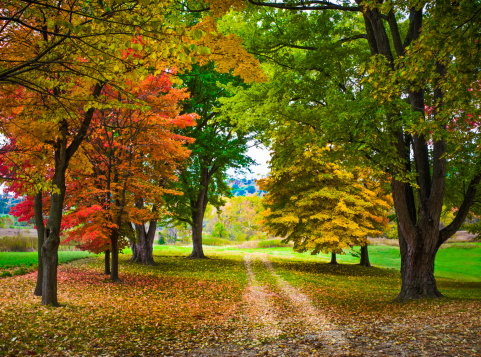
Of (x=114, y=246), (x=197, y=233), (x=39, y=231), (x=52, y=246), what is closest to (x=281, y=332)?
(x=52, y=246)

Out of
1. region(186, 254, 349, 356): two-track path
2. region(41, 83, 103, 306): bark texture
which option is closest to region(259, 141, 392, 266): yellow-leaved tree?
region(186, 254, 349, 356): two-track path

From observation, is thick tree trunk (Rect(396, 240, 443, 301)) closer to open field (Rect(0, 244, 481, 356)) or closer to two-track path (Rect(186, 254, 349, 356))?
open field (Rect(0, 244, 481, 356))

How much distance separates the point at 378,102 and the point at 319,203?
11.3 m

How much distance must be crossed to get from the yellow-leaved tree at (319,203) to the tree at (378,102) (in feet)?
18.7

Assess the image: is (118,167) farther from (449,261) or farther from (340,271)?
(449,261)

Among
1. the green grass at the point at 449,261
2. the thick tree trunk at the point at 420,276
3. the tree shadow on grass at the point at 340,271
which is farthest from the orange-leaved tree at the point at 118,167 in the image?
the green grass at the point at 449,261

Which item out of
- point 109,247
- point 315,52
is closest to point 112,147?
point 109,247

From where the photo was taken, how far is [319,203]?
17859 millimetres

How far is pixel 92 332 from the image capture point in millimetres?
5641

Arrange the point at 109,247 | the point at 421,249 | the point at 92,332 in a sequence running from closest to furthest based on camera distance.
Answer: the point at 92,332, the point at 421,249, the point at 109,247

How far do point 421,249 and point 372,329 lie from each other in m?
4.15

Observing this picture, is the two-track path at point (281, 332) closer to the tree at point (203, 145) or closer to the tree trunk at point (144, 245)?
the tree at point (203, 145)

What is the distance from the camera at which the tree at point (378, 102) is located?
6637mm

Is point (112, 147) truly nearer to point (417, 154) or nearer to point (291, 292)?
point (291, 292)
